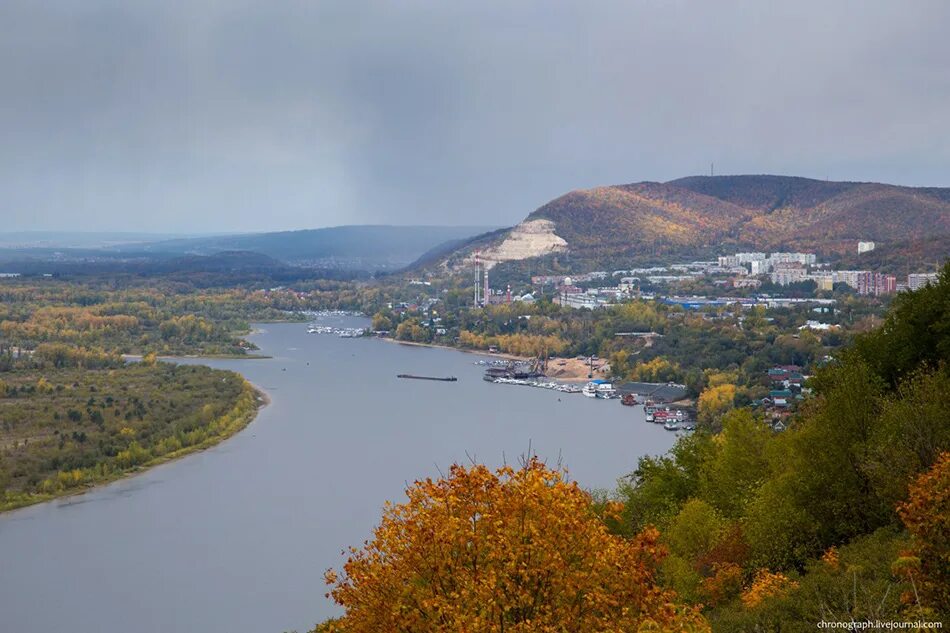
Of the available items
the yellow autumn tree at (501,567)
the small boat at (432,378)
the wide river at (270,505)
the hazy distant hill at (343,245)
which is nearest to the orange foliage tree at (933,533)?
the yellow autumn tree at (501,567)

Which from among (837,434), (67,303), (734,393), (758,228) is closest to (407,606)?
(837,434)

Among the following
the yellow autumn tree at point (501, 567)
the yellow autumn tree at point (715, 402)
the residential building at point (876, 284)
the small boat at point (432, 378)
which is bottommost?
the small boat at point (432, 378)

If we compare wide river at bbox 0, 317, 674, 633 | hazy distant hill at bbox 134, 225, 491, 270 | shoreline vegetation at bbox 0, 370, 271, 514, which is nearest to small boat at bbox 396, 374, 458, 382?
wide river at bbox 0, 317, 674, 633

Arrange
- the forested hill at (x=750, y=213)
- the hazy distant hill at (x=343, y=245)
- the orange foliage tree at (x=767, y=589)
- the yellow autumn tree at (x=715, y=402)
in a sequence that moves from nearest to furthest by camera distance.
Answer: the orange foliage tree at (x=767, y=589)
the yellow autumn tree at (x=715, y=402)
the forested hill at (x=750, y=213)
the hazy distant hill at (x=343, y=245)

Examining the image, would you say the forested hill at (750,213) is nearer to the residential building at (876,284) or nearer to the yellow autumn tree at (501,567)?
the residential building at (876,284)

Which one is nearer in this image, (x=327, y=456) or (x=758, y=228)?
(x=327, y=456)

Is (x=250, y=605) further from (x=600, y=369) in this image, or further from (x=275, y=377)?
(x=600, y=369)

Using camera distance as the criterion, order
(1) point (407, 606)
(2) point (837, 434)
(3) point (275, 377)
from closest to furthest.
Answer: (1) point (407, 606) → (2) point (837, 434) → (3) point (275, 377)
